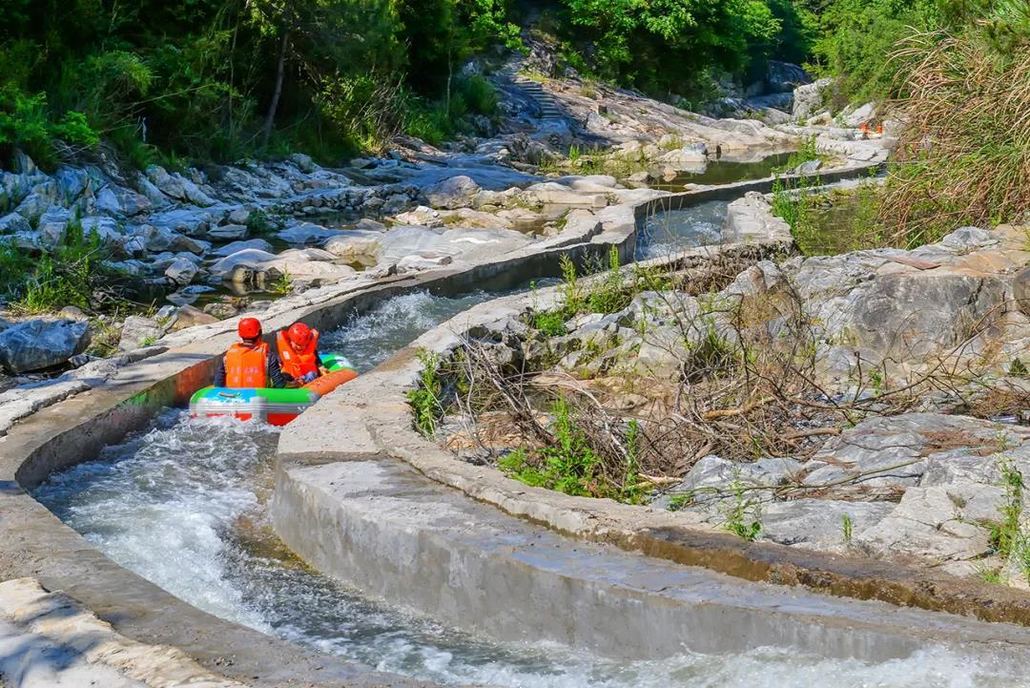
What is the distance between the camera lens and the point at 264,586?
19.1ft

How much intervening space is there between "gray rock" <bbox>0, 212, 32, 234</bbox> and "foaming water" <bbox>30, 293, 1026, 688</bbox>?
207 inches

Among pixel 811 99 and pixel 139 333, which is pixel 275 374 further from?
pixel 811 99

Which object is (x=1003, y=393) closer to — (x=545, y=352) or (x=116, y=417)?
(x=545, y=352)

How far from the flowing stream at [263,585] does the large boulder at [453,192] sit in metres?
11.4

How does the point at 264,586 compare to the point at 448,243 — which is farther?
the point at 448,243

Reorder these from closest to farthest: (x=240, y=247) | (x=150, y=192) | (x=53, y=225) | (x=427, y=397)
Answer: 1. (x=427, y=397)
2. (x=53, y=225)
3. (x=240, y=247)
4. (x=150, y=192)

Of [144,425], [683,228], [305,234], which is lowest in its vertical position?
[144,425]

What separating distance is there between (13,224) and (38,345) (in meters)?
4.27

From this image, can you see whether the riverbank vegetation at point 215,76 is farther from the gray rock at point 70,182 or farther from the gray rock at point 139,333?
the gray rock at point 139,333

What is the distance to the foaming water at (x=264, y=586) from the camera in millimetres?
4156

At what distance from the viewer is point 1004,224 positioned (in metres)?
10.1

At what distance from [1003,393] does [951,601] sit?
2726 millimetres

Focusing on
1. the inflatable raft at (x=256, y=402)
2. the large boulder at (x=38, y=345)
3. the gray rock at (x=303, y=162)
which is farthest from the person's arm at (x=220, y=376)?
the gray rock at (x=303, y=162)

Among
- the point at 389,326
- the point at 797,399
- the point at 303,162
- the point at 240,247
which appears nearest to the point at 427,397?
the point at 797,399
